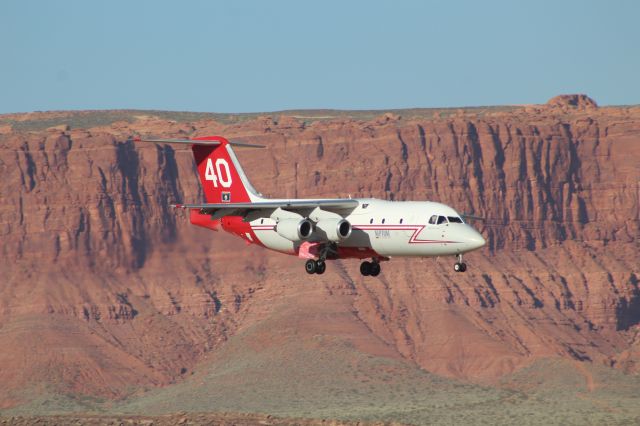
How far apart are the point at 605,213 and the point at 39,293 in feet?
164

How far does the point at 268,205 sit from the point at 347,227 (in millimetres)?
3754

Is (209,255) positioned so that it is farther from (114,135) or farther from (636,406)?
(636,406)

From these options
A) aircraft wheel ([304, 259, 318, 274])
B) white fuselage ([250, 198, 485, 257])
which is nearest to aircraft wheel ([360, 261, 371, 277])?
white fuselage ([250, 198, 485, 257])

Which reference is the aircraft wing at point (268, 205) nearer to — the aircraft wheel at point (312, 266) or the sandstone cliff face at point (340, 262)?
the aircraft wheel at point (312, 266)

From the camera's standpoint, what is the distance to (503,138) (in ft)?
513

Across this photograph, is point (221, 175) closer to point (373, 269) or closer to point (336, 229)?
point (373, 269)

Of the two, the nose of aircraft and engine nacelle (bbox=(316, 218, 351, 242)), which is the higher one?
engine nacelle (bbox=(316, 218, 351, 242))

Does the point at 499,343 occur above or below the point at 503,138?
below

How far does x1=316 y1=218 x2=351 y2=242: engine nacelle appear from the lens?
64812 mm

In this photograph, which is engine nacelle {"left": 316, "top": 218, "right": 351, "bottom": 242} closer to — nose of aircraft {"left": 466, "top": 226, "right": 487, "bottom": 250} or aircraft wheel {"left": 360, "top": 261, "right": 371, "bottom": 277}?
aircraft wheel {"left": 360, "top": 261, "right": 371, "bottom": 277}

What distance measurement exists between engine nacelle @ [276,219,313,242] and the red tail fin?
6.45 m

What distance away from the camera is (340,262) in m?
148

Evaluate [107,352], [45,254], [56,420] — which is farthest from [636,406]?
[45,254]

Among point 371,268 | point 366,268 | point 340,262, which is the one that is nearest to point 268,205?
point 366,268
